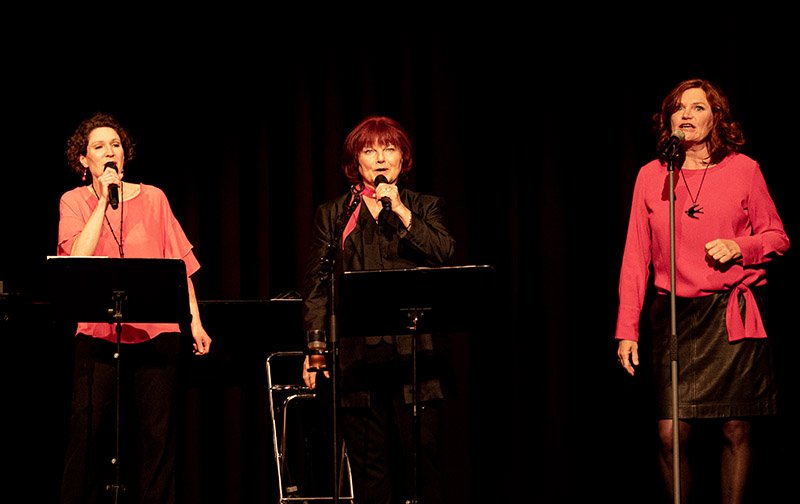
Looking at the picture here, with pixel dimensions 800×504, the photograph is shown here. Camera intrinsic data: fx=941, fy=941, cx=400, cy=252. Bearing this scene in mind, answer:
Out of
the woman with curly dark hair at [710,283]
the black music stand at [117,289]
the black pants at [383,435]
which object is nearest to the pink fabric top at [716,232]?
the woman with curly dark hair at [710,283]

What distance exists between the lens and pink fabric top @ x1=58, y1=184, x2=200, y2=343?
4.15m

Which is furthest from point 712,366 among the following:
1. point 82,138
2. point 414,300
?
point 82,138

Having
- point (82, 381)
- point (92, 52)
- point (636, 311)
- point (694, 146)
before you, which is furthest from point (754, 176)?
point (92, 52)

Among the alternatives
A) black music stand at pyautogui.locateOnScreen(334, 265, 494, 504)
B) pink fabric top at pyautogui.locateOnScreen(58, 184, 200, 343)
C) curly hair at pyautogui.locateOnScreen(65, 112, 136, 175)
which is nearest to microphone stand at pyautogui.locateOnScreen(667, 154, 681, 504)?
black music stand at pyautogui.locateOnScreen(334, 265, 494, 504)

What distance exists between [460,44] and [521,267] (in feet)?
4.42

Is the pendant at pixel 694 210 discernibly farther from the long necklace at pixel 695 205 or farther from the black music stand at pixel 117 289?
the black music stand at pixel 117 289

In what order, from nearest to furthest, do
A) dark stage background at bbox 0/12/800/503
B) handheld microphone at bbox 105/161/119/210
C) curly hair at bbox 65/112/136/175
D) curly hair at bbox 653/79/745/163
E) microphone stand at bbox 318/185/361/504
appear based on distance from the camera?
microphone stand at bbox 318/185/361/504 → curly hair at bbox 653/79/745/163 → handheld microphone at bbox 105/161/119/210 → curly hair at bbox 65/112/136/175 → dark stage background at bbox 0/12/800/503

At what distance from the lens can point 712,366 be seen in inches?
149

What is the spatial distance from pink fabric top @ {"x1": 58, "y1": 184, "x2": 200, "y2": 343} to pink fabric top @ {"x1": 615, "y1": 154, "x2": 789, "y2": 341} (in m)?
2.03

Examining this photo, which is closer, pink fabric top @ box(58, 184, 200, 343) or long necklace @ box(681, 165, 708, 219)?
long necklace @ box(681, 165, 708, 219)

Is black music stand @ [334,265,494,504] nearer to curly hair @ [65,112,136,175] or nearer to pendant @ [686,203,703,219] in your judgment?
pendant @ [686,203,703,219]

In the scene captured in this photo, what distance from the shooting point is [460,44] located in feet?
18.0

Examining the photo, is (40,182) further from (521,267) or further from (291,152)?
(521,267)

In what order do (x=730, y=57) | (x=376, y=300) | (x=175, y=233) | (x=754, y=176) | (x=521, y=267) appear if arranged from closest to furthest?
(x=376, y=300)
(x=754, y=176)
(x=175, y=233)
(x=730, y=57)
(x=521, y=267)
